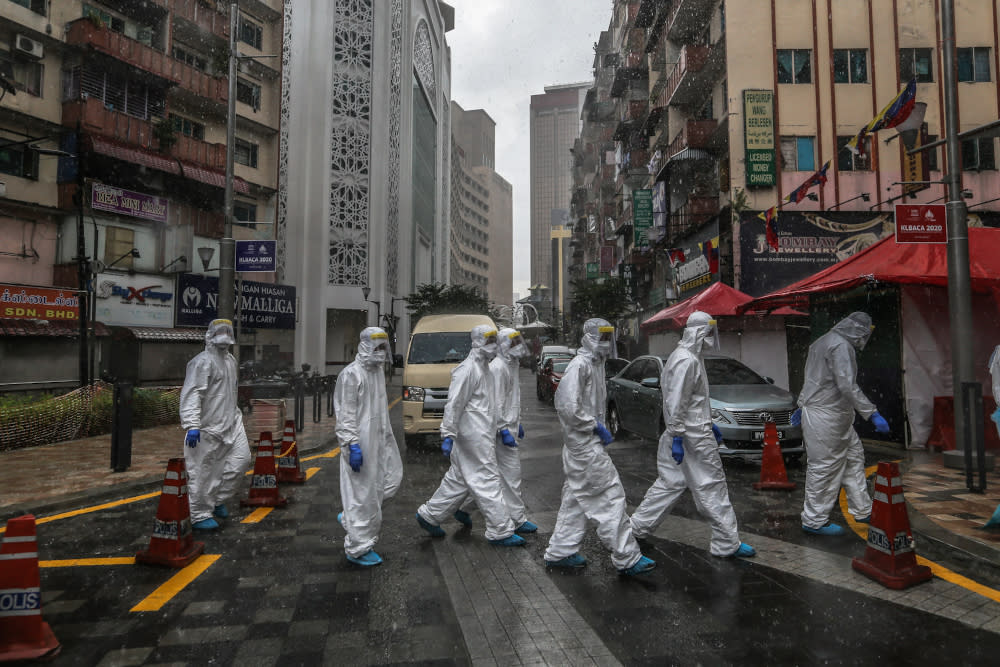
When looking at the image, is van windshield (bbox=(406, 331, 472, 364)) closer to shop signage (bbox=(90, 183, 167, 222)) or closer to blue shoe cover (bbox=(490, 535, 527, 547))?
blue shoe cover (bbox=(490, 535, 527, 547))

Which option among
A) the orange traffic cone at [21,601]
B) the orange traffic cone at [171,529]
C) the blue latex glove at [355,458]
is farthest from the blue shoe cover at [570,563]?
the orange traffic cone at [21,601]

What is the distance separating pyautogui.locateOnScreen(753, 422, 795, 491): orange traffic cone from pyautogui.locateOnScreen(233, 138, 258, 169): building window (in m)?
29.1

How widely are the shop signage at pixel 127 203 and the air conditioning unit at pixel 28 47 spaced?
4.05 metres

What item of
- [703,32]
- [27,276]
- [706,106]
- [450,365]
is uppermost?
[703,32]

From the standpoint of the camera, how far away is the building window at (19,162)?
18.3 meters

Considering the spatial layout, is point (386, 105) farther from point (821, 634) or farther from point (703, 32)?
point (821, 634)

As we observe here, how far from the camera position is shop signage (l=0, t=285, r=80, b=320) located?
57.9 ft

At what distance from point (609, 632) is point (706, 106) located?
2407 centimetres

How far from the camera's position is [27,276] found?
62.4ft

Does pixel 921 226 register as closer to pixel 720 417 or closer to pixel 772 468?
pixel 720 417

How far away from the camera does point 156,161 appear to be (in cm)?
2283

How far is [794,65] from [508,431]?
63.9 feet

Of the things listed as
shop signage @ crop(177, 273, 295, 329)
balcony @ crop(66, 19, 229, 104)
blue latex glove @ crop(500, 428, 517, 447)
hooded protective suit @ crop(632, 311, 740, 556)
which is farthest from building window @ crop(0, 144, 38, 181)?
hooded protective suit @ crop(632, 311, 740, 556)

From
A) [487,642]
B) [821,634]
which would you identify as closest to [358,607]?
[487,642]
